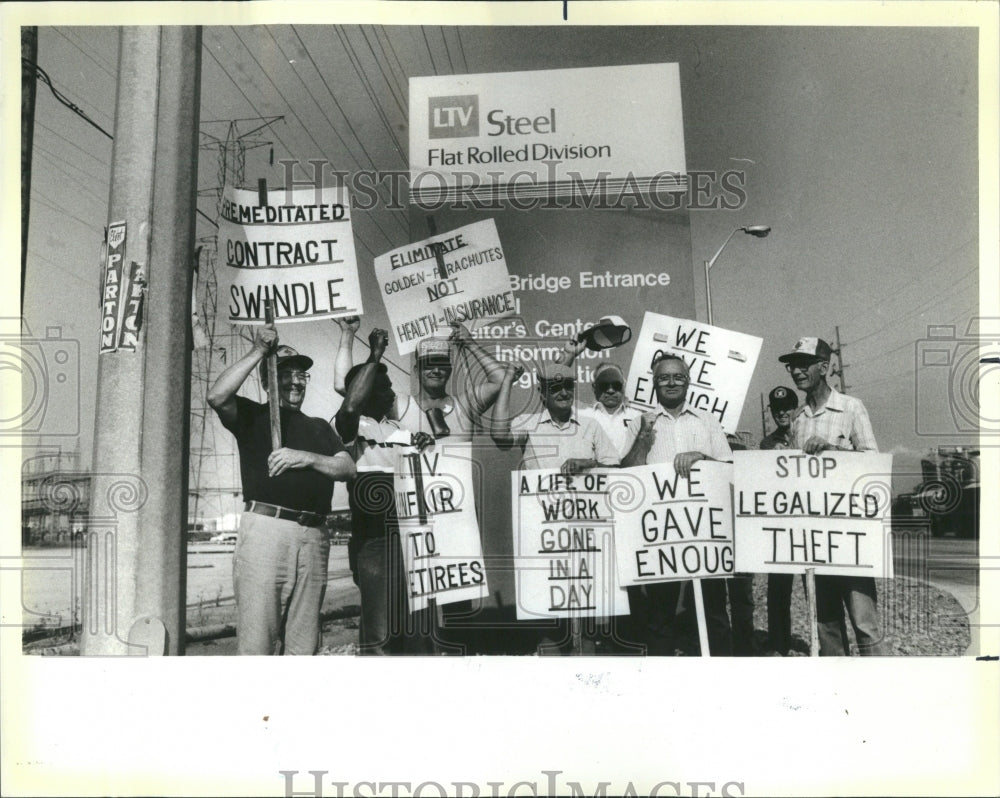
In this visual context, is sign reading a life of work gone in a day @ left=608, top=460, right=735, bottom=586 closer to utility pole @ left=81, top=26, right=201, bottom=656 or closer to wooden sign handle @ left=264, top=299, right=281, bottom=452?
wooden sign handle @ left=264, top=299, right=281, bottom=452

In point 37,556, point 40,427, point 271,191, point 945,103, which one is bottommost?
point 37,556

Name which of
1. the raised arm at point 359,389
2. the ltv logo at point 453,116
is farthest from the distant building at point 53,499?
the ltv logo at point 453,116

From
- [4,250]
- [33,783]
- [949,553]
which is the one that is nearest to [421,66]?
[4,250]

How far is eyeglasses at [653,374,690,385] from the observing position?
4.34m

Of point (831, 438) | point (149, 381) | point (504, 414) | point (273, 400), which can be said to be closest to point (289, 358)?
point (273, 400)

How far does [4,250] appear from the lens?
14.4 ft

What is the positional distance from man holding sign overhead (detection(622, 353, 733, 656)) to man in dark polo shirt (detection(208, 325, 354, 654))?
1.38 metres

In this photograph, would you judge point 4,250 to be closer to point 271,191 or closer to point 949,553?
point 271,191

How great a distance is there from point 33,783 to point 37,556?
102cm

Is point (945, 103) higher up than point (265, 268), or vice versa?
point (945, 103)

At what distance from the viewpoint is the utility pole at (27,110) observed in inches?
173

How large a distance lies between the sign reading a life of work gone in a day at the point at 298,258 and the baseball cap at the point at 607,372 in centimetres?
113

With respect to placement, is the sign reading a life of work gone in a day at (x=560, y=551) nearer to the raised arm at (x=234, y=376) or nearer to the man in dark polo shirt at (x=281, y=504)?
the man in dark polo shirt at (x=281, y=504)

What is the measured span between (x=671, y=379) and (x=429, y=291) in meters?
1.18
